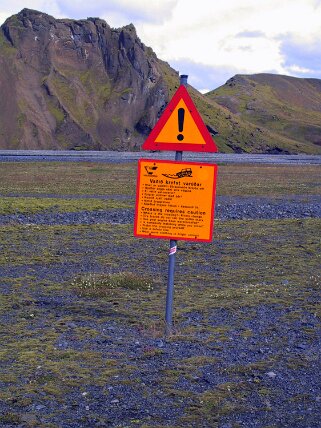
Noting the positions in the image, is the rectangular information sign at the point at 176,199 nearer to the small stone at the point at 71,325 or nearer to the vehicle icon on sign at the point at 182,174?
the vehicle icon on sign at the point at 182,174

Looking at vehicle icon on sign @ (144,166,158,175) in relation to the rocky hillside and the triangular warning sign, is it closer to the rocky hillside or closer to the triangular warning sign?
the triangular warning sign

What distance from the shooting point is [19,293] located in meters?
10.1

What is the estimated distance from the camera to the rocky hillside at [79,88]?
501 feet

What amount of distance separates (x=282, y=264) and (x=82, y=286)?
14.0 feet

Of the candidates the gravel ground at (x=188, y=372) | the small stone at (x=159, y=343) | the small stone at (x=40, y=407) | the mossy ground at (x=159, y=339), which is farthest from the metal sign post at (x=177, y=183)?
the small stone at (x=40, y=407)

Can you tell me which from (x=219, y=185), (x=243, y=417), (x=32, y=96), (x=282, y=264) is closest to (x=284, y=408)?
(x=243, y=417)

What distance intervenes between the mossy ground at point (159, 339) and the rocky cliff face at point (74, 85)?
441 ft

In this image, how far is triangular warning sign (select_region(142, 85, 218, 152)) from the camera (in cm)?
776

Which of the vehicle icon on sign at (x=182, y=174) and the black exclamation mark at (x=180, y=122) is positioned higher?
the black exclamation mark at (x=180, y=122)

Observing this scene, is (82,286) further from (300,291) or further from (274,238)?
(274,238)

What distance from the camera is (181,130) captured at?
308 inches

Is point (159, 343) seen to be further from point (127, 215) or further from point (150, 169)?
point (127, 215)

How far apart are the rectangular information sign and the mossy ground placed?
1247 mm

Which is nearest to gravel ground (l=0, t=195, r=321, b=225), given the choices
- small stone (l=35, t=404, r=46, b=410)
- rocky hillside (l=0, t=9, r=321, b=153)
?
small stone (l=35, t=404, r=46, b=410)
